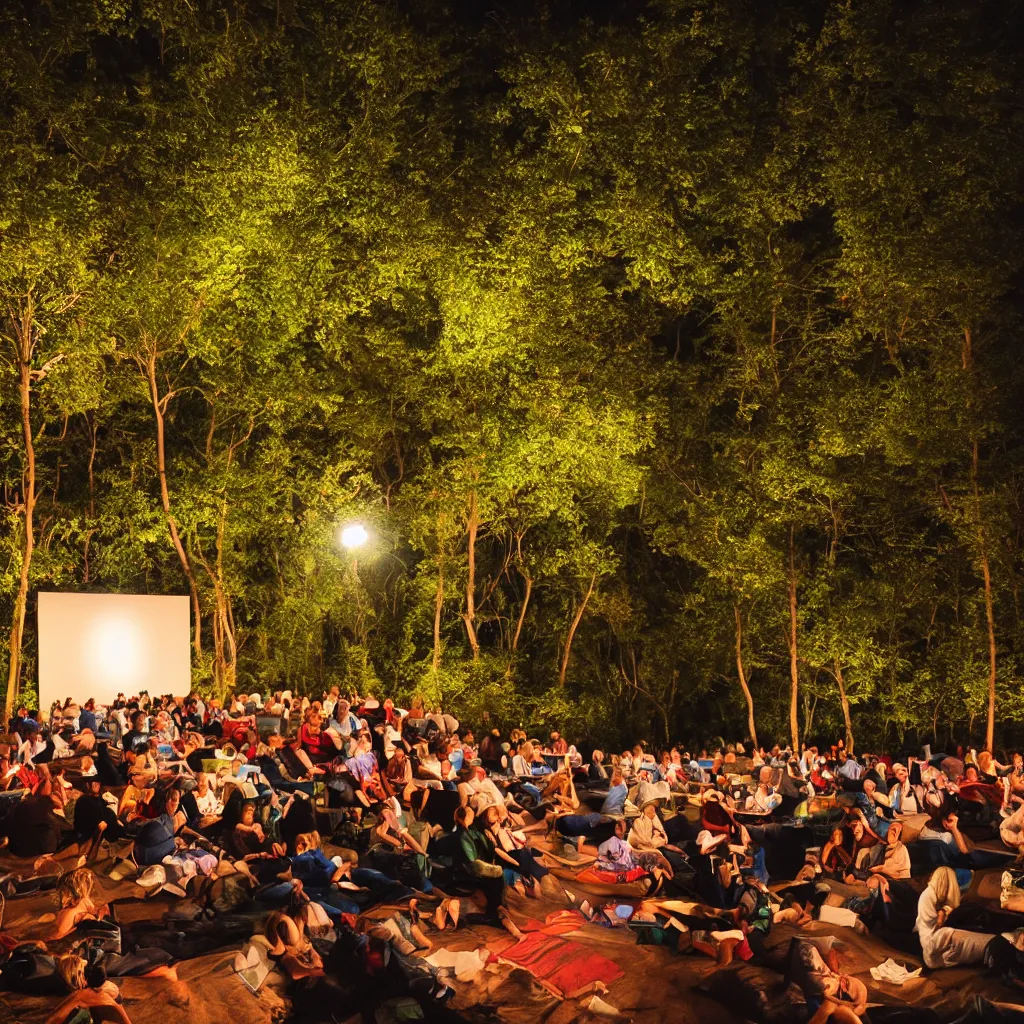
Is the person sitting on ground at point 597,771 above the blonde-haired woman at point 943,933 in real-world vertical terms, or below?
below

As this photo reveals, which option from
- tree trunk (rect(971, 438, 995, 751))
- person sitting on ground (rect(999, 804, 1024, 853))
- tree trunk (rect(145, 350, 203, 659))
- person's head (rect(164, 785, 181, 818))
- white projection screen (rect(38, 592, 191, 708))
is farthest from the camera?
tree trunk (rect(145, 350, 203, 659))

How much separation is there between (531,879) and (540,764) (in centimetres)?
439

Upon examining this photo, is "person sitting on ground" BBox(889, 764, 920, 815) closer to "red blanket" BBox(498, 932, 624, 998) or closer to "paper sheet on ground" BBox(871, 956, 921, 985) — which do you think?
"paper sheet on ground" BBox(871, 956, 921, 985)

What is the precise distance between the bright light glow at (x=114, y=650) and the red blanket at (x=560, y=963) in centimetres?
1079

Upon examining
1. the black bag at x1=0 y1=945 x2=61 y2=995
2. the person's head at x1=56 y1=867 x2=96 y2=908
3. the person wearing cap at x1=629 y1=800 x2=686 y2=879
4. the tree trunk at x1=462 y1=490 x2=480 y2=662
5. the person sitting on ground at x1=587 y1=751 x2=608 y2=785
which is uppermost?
the tree trunk at x1=462 y1=490 x2=480 y2=662

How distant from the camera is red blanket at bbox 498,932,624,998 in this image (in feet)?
24.7

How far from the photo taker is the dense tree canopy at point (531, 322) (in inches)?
690

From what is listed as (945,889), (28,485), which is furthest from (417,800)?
(28,485)

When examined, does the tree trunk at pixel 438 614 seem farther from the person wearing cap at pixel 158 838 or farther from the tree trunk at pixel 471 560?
the person wearing cap at pixel 158 838

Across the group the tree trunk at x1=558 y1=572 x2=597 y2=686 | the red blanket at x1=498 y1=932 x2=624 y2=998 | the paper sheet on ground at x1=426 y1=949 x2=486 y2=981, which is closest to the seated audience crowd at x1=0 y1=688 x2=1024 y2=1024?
the paper sheet on ground at x1=426 y1=949 x2=486 y2=981

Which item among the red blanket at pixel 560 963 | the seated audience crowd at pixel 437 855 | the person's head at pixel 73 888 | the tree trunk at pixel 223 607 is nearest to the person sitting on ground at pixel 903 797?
the seated audience crowd at pixel 437 855

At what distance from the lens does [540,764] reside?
535 inches

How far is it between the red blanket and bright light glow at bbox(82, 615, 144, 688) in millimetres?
10793

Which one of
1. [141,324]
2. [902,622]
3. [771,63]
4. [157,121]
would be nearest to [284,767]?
[141,324]
